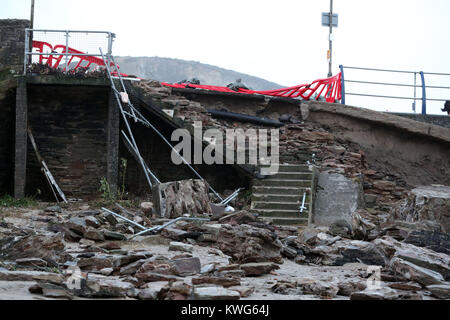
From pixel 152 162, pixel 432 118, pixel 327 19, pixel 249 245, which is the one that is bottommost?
pixel 249 245

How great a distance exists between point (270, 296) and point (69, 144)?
9638 mm

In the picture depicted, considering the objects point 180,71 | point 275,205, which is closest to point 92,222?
point 275,205

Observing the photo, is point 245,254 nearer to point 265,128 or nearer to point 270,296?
point 270,296

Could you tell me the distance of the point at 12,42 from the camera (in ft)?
46.3

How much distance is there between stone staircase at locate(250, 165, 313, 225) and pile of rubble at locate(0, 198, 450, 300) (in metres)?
1.99

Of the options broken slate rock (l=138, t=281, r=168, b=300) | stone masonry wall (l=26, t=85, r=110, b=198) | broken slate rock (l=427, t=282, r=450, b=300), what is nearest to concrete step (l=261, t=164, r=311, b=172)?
stone masonry wall (l=26, t=85, r=110, b=198)

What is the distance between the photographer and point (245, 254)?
7434 millimetres

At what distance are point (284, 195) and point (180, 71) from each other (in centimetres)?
2315

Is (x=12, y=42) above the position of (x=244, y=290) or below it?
above

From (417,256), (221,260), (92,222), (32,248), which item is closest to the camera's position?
(32,248)

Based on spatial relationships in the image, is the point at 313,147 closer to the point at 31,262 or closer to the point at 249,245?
the point at 249,245

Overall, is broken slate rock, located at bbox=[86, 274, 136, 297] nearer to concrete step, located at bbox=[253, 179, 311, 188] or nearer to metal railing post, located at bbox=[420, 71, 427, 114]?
concrete step, located at bbox=[253, 179, 311, 188]

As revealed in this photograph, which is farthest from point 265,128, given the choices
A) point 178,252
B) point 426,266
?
point 426,266
